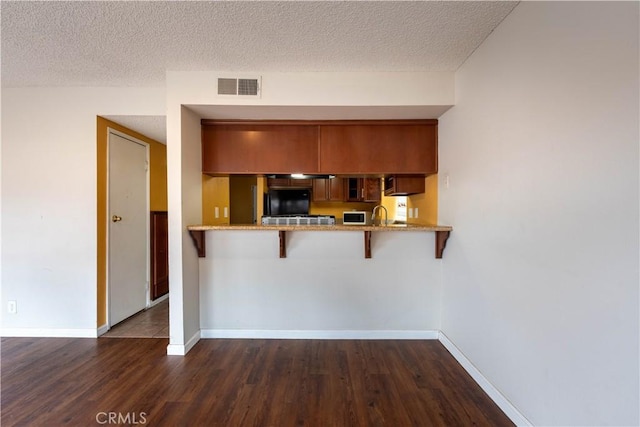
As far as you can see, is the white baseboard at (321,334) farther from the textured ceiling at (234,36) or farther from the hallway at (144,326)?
the textured ceiling at (234,36)

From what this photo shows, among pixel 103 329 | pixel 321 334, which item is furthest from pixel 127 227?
pixel 321 334

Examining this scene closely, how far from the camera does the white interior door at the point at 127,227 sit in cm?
297

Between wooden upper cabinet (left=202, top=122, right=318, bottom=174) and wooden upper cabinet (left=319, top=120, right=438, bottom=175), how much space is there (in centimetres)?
14

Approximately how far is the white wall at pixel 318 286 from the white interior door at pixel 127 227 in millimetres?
1088

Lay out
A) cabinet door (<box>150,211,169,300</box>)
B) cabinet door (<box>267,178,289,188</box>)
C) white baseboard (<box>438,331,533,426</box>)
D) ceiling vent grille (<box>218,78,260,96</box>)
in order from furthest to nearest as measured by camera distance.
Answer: cabinet door (<box>267,178,289,188</box>) → cabinet door (<box>150,211,169,300</box>) → ceiling vent grille (<box>218,78,260,96</box>) → white baseboard (<box>438,331,533,426</box>)

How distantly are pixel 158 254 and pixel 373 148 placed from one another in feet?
9.84

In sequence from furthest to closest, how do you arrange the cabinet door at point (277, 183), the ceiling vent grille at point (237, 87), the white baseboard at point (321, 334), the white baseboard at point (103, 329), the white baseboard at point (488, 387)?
the cabinet door at point (277, 183) < the white baseboard at point (103, 329) < the white baseboard at point (321, 334) < the ceiling vent grille at point (237, 87) < the white baseboard at point (488, 387)

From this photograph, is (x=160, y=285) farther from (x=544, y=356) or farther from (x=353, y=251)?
(x=544, y=356)

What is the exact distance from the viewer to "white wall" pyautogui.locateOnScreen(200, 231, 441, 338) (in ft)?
8.79

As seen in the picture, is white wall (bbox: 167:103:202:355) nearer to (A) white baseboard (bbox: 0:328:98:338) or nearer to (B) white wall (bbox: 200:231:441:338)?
(B) white wall (bbox: 200:231:441:338)

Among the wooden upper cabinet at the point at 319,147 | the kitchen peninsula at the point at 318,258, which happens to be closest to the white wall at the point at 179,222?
the kitchen peninsula at the point at 318,258

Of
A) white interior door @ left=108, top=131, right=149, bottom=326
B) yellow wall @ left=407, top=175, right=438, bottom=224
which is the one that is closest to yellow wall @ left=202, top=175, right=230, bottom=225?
white interior door @ left=108, top=131, right=149, bottom=326

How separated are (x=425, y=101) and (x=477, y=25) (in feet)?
2.12

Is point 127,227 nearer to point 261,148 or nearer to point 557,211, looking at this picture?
point 261,148
